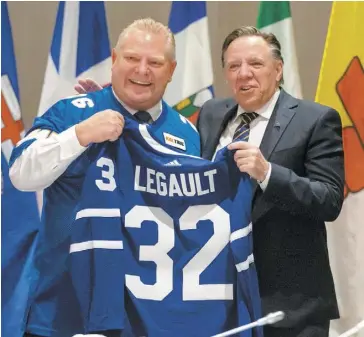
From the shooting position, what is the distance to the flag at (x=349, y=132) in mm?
1972

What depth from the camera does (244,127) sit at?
61.1 inches

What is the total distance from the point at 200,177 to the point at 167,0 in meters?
1.58

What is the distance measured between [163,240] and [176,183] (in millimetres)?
125

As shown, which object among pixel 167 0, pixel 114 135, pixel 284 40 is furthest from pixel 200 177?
pixel 167 0

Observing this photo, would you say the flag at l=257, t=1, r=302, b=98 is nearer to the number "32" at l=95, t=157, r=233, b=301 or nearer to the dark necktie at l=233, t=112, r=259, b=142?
the dark necktie at l=233, t=112, r=259, b=142

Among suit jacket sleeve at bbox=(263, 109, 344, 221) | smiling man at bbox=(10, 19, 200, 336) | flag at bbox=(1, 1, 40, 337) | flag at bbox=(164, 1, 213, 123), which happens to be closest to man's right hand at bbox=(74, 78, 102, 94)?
smiling man at bbox=(10, 19, 200, 336)

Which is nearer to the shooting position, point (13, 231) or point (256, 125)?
point (256, 125)

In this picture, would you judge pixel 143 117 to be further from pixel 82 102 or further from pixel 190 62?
pixel 190 62

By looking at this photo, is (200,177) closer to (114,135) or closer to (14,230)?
(114,135)

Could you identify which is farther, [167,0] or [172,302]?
[167,0]

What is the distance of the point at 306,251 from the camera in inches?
57.8

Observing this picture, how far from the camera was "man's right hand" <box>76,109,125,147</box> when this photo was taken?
1.27 meters

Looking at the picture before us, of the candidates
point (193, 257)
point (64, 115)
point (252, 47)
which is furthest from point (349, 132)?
point (64, 115)

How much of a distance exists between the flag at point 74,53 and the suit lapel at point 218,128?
0.82 meters
